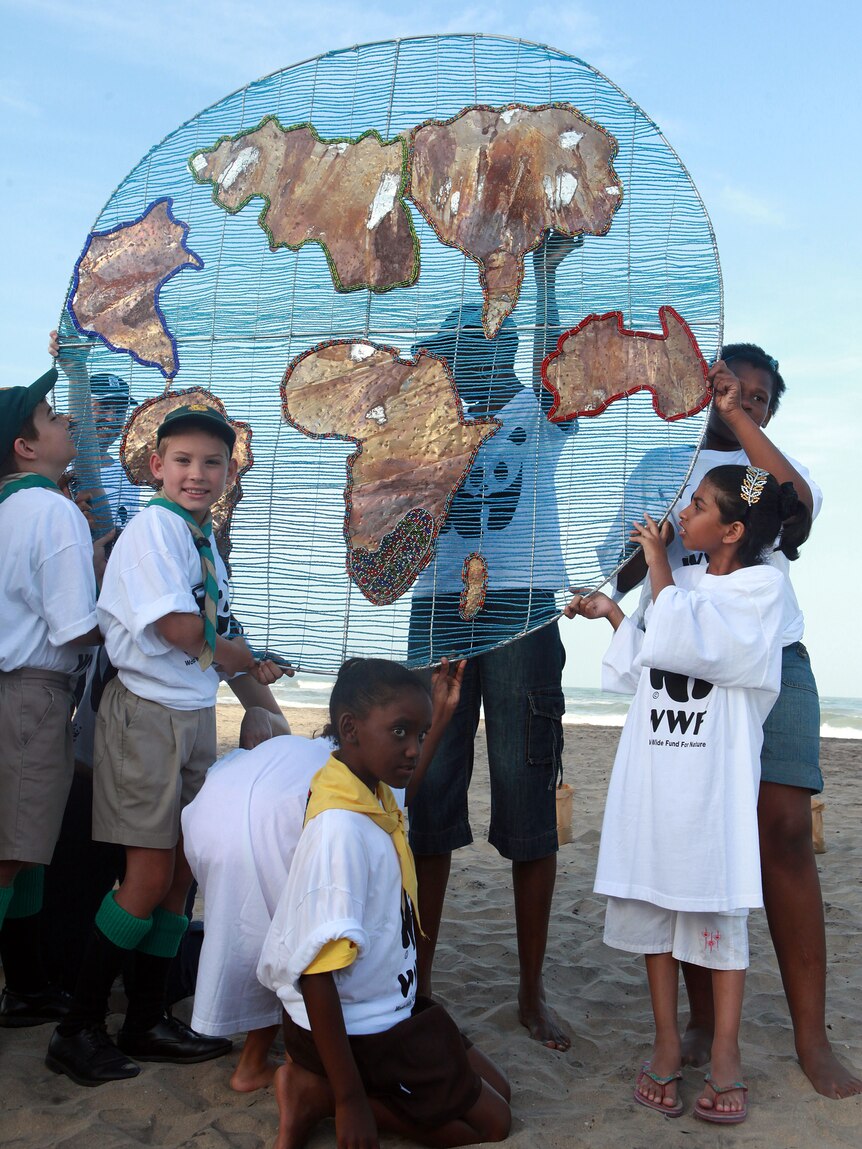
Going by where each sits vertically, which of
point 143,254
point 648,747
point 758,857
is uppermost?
point 143,254

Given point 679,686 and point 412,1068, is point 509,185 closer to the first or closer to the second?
point 679,686

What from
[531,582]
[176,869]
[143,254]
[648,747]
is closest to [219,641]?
[176,869]

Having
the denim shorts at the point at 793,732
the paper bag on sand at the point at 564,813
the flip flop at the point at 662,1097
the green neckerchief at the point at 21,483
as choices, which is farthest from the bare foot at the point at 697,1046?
the paper bag on sand at the point at 564,813

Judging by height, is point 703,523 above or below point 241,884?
above

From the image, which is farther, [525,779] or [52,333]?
[52,333]

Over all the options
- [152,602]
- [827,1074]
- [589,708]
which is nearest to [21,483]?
[152,602]

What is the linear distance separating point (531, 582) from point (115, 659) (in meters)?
1.04

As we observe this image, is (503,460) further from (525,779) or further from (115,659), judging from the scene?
(115,659)

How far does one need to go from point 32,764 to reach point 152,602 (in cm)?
51

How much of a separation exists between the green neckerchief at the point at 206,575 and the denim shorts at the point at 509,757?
703 millimetres

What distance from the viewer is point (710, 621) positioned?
7.63ft

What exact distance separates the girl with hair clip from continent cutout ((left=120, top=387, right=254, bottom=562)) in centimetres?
114

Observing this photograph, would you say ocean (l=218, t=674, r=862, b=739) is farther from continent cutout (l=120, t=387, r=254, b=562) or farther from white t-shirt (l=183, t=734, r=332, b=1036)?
white t-shirt (l=183, t=734, r=332, b=1036)

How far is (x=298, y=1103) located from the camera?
2.02 m
